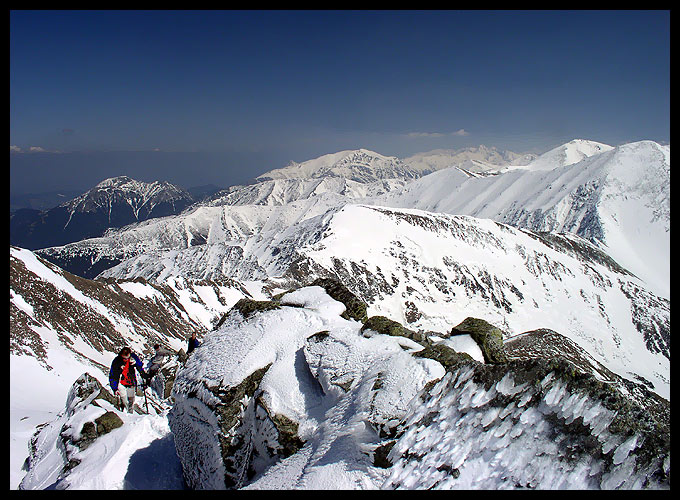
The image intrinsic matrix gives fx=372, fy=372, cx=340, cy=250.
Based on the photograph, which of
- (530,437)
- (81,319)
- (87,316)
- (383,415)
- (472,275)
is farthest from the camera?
(472,275)

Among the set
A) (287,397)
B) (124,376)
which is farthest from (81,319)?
(287,397)

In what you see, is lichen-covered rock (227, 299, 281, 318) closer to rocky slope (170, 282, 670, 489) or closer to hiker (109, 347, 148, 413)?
rocky slope (170, 282, 670, 489)

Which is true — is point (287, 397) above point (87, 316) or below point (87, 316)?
above

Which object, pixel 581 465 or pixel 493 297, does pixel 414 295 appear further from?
pixel 581 465

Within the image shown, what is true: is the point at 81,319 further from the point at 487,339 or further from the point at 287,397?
the point at 487,339

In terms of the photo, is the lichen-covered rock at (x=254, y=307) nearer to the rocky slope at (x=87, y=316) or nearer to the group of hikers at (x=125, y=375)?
the group of hikers at (x=125, y=375)

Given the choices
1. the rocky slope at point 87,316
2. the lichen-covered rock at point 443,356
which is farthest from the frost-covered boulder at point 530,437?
the rocky slope at point 87,316
